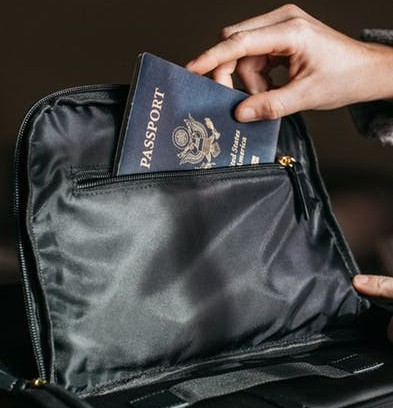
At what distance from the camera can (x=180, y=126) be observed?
0.76m

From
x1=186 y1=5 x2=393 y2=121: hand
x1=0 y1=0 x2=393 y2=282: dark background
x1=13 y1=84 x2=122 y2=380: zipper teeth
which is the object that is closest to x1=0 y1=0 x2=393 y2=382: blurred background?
x1=0 y1=0 x2=393 y2=282: dark background

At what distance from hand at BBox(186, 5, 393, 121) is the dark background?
330 mm

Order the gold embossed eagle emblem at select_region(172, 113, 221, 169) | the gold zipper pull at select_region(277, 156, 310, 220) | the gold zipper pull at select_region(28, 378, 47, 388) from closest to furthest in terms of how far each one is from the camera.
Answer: the gold zipper pull at select_region(28, 378, 47, 388) → the gold embossed eagle emblem at select_region(172, 113, 221, 169) → the gold zipper pull at select_region(277, 156, 310, 220)

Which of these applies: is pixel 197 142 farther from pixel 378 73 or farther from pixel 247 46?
pixel 378 73

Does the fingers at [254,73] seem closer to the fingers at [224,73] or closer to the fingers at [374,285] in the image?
the fingers at [224,73]

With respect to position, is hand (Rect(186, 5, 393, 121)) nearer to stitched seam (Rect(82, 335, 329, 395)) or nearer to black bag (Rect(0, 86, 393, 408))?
black bag (Rect(0, 86, 393, 408))

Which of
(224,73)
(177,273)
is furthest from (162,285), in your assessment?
(224,73)

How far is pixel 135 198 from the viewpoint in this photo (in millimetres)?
725

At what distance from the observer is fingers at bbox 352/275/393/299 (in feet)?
2.93

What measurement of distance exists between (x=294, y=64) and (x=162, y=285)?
11.4 inches

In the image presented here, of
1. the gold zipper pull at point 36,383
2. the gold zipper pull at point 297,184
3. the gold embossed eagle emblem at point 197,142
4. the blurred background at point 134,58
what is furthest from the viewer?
the blurred background at point 134,58

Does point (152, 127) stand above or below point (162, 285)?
above

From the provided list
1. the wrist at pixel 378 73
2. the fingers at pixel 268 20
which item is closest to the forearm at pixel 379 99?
the wrist at pixel 378 73

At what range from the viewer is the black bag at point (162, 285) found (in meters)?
0.68
